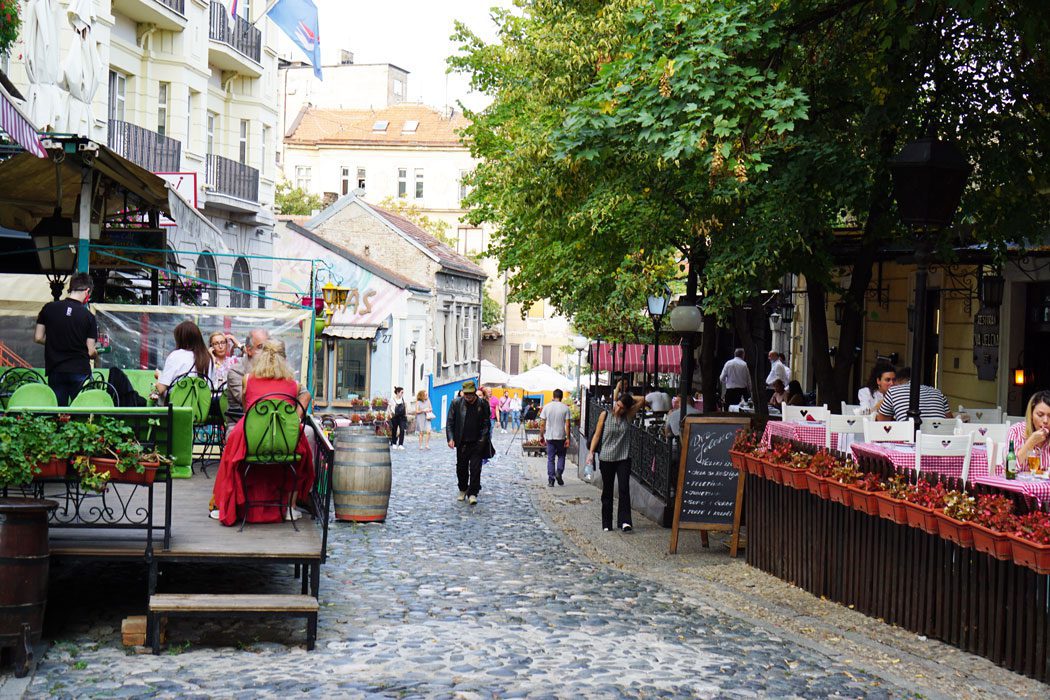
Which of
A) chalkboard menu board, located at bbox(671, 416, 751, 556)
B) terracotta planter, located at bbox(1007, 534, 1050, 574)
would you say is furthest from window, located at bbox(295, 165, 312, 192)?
terracotta planter, located at bbox(1007, 534, 1050, 574)

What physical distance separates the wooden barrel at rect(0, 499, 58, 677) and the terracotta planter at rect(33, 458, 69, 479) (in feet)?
1.34

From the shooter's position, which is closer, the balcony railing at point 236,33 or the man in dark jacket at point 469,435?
the man in dark jacket at point 469,435

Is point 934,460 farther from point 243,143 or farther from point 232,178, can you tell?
point 243,143

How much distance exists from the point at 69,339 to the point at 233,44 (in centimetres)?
2363

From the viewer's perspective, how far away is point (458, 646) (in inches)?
346

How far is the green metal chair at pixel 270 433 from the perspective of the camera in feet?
31.4

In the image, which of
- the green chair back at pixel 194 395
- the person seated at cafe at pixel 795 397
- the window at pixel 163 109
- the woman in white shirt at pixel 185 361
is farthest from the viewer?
the window at pixel 163 109

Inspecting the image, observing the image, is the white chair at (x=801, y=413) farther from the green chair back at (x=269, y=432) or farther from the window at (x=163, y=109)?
the window at (x=163, y=109)

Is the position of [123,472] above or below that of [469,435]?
above

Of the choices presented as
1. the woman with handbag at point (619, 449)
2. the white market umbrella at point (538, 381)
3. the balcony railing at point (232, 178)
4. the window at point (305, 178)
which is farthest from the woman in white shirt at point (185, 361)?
the window at point (305, 178)

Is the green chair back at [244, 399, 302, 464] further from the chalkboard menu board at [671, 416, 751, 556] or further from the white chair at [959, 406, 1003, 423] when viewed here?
the white chair at [959, 406, 1003, 423]

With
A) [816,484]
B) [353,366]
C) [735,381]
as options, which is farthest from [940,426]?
[353,366]

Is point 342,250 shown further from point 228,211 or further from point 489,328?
point 489,328

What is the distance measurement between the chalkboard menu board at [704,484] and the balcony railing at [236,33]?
21.8m
